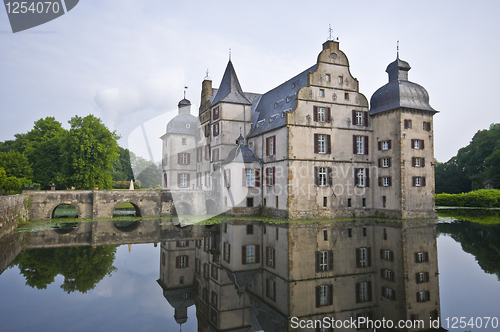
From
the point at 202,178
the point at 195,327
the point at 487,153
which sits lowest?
the point at 195,327

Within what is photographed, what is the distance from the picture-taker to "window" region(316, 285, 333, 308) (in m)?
8.63

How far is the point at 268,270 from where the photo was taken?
11.6 m

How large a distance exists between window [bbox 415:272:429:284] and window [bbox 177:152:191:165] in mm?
29770

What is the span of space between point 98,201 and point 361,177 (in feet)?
65.2

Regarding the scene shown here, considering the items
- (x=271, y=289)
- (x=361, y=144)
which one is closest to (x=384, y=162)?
(x=361, y=144)

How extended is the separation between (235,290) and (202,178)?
84.5 ft

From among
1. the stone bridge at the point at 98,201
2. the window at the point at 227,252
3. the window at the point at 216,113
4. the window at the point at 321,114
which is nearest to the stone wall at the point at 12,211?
the stone bridge at the point at 98,201

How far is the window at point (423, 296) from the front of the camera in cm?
869

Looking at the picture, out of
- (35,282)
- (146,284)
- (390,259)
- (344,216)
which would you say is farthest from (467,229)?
(35,282)

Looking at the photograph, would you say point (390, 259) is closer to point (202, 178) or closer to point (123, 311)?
point (123, 311)

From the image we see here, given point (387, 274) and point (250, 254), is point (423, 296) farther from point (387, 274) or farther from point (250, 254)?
point (250, 254)

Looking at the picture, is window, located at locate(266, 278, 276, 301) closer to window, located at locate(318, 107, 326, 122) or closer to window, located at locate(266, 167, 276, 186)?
→ window, located at locate(266, 167, 276, 186)

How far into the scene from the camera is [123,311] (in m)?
7.92

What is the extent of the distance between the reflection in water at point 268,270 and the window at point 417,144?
317 inches
